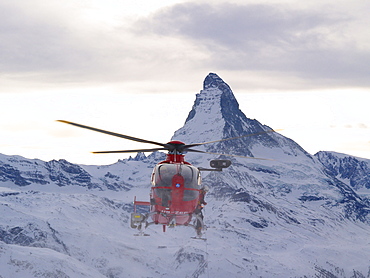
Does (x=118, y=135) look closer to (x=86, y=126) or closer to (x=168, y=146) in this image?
(x=86, y=126)

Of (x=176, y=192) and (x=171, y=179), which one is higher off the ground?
(x=171, y=179)

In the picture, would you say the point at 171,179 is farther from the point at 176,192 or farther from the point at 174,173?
the point at 176,192

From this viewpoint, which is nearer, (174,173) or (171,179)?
(171,179)

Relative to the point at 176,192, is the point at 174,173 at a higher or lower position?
higher

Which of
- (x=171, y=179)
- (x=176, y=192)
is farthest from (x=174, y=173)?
(x=176, y=192)

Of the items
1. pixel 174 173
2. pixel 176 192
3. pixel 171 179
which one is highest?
pixel 174 173

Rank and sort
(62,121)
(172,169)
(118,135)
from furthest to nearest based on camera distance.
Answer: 1. (172,169)
2. (118,135)
3. (62,121)

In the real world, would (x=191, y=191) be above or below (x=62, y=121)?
below

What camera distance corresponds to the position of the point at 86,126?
56.2 m

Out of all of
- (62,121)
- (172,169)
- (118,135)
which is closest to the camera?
(62,121)

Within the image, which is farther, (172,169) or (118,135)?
(172,169)

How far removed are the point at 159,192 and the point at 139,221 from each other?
3871 millimetres

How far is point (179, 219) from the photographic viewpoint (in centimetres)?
6694

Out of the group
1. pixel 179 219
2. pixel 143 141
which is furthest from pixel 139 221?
pixel 143 141
